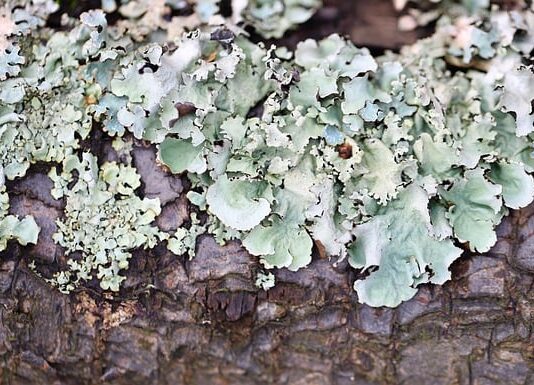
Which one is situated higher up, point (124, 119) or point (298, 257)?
point (124, 119)

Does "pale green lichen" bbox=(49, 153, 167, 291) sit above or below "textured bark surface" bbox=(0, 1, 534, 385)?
above

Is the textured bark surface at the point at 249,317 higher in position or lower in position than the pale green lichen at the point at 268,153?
lower

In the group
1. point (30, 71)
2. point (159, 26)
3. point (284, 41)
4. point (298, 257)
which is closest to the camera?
point (298, 257)

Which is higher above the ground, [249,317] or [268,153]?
[268,153]

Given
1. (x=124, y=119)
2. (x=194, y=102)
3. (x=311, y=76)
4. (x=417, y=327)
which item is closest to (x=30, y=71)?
(x=124, y=119)

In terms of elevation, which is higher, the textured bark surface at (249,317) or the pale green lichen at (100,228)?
the pale green lichen at (100,228)

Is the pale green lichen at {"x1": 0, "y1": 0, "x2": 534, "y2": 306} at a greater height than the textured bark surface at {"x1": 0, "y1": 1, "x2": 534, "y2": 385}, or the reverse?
the pale green lichen at {"x1": 0, "y1": 0, "x2": 534, "y2": 306}

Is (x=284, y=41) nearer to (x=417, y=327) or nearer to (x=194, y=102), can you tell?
(x=194, y=102)

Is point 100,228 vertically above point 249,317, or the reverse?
point 100,228
